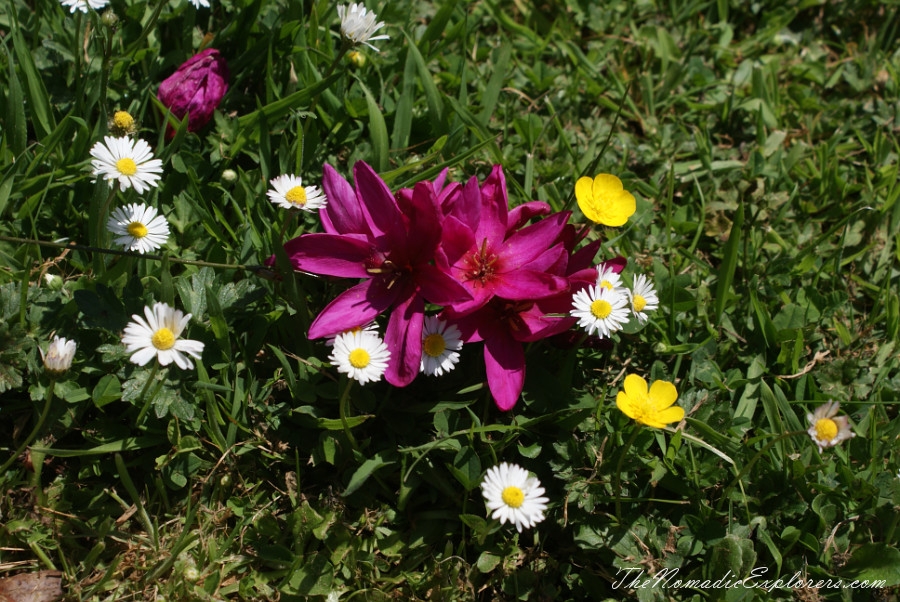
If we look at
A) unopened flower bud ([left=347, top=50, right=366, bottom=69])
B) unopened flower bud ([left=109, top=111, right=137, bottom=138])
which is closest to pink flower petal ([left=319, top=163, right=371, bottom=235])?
unopened flower bud ([left=109, top=111, right=137, bottom=138])

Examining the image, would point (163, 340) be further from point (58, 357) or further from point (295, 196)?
point (295, 196)

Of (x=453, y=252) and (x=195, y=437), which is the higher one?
(x=453, y=252)

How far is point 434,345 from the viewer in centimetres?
200

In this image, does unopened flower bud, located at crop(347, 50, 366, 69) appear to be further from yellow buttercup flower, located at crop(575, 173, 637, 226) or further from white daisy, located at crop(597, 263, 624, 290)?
white daisy, located at crop(597, 263, 624, 290)

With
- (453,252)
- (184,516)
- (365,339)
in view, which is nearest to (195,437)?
(184,516)

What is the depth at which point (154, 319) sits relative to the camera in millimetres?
1807

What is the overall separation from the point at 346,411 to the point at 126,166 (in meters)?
0.82

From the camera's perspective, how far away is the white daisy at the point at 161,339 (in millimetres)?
1772

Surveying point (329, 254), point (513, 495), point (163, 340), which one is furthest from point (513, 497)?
point (163, 340)

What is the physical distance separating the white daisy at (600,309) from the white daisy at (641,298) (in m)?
0.09

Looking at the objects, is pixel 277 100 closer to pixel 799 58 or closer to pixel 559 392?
pixel 559 392

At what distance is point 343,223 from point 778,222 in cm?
160

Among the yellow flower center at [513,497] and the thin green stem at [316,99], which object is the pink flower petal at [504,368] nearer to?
the yellow flower center at [513,497]

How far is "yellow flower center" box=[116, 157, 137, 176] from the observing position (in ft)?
6.43
